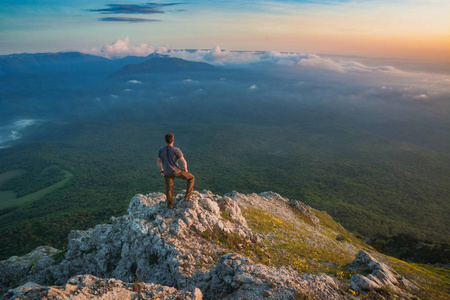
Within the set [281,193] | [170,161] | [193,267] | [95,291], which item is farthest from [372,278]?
[281,193]

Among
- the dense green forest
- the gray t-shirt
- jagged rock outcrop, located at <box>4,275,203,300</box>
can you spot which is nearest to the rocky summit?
jagged rock outcrop, located at <box>4,275,203,300</box>

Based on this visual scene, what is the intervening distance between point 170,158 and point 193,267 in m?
7.45

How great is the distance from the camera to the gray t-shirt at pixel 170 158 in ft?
56.9

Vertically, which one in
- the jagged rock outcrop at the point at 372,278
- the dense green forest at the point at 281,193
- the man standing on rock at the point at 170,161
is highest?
the man standing on rock at the point at 170,161

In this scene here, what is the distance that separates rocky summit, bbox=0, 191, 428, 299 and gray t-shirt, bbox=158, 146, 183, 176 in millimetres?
4614

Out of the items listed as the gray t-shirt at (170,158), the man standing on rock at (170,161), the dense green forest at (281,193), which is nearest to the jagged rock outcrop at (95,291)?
the man standing on rock at (170,161)

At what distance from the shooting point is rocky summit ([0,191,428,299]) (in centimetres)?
1312

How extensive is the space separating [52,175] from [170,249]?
219 metres

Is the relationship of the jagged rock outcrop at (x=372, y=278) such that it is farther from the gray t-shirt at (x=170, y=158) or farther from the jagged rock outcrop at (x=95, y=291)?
the gray t-shirt at (x=170, y=158)

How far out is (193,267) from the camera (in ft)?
52.8

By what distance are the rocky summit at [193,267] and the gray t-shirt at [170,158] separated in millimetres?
4614

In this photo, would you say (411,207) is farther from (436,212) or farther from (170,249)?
(170,249)

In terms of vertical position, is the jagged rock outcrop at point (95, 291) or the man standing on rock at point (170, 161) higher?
the man standing on rock at point (170, 161)

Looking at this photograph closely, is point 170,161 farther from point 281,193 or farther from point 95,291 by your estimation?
point 281,193
